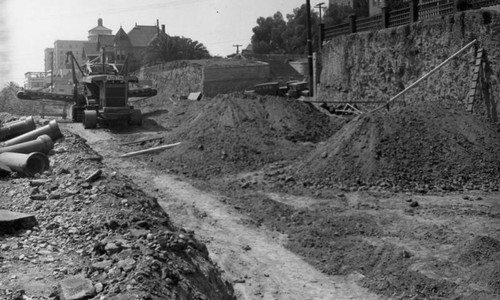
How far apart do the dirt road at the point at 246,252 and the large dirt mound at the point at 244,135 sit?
6.05 feet

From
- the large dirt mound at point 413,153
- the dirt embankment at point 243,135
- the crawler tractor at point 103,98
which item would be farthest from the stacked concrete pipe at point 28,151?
the crawler tractor at point 103,98

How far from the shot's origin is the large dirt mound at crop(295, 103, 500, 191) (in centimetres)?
1430

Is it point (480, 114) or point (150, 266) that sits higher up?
point (480, 114)

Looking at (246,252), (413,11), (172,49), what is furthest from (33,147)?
(172,49)

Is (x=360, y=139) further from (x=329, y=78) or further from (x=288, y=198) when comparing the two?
(x=329, y=78)

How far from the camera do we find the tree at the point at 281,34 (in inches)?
2739

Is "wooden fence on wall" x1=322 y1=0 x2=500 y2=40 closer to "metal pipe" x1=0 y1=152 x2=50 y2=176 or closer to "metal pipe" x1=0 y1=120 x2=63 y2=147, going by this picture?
"metal pipe" x1=0 y1=120 x2=63 y2=147

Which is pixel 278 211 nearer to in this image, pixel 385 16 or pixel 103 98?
pixel 385 16

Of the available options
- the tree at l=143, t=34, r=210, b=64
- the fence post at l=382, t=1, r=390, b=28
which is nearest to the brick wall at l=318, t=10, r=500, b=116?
the fence post at l=382, t=1, r=390, b=28

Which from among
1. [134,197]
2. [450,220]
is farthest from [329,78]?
[134,197]

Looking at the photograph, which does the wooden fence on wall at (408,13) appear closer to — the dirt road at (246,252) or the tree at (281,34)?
the dirt road at (246,252)

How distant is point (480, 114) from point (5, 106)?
3044 centimetres

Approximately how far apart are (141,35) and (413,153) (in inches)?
2759

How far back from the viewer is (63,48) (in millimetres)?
38750
